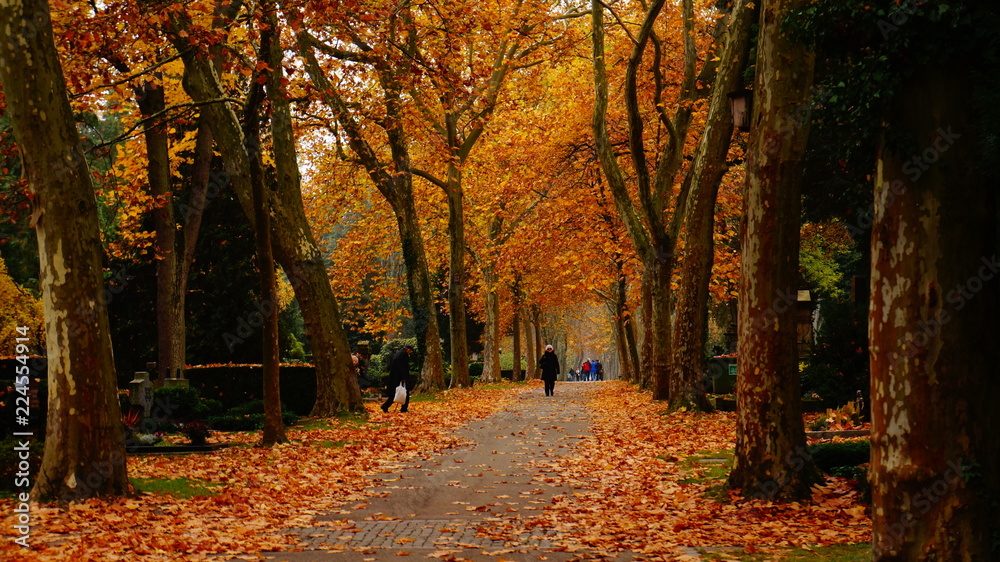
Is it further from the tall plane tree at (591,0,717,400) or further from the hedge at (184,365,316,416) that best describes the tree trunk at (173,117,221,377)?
the tall plane tree at (591,0,717,400)

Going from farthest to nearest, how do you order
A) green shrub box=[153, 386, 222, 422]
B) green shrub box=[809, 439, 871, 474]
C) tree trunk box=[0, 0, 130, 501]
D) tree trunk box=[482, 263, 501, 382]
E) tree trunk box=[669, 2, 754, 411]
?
tree trunk box=[482, 263, 501, 382] < green shrub box=[153, 386, 222, 422] < tree trunk box=[669, 2, 754, 411] < green shrub box=[809, 439, 871, 474] < tree trunk box=[0, 0, 130, 501]

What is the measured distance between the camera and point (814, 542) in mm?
7602

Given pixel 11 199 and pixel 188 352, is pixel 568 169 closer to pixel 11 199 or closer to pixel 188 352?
pixel 188 352

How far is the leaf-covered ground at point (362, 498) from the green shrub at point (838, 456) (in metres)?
0.74

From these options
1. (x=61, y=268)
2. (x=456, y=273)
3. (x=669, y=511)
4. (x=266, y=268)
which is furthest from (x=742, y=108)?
(x=456, y=273)

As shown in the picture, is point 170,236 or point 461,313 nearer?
point 170,236

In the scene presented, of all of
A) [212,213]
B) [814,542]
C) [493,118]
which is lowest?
[814,542]

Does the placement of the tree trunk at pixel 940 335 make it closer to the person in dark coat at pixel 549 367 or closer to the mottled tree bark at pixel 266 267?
the mottled tree bark at pixel 266 267

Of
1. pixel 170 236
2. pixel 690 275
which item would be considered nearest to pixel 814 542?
pixel 690 275

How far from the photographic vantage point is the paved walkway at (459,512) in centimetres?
727

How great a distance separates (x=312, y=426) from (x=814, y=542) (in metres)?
11.8

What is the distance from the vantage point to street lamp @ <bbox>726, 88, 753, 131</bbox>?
34.6ft

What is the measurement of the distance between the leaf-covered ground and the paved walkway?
0.25 metres

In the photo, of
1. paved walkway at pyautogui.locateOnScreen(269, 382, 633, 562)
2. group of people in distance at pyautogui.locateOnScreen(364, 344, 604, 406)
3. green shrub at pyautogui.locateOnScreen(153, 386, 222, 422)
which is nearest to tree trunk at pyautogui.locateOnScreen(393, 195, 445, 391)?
group of people in distance at pyautogui.locateOnScreen(364, 344, 604, 406)
